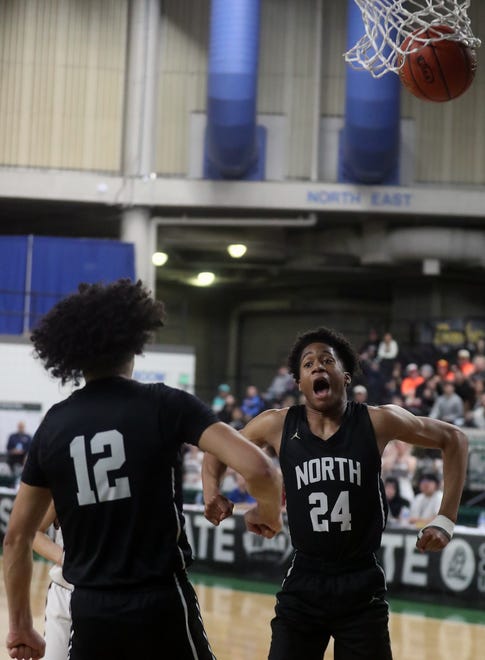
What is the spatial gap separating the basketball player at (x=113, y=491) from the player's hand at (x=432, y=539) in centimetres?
144

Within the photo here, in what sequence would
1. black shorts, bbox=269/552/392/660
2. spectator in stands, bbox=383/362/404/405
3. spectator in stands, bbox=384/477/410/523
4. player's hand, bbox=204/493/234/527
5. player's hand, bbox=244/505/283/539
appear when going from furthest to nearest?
spectator in stands, bbox=383/362/404/405
spectator in stands, bbox=384/477/410/523
black shorts, bbox=269/552/392/660
player's hand, bbox=204/493/234/527
player's hand, bbox=244/505/283/539

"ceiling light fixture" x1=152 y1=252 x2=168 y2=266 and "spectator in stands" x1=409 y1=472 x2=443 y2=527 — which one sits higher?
"ceiling light fixture" x1=152 y1=252 x2=168 y2=266

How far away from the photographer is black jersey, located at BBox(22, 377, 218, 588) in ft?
11.0

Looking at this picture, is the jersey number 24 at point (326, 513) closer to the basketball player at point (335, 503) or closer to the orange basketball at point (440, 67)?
the basketball player at point (335, 503)

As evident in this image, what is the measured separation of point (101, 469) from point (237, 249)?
21.2m

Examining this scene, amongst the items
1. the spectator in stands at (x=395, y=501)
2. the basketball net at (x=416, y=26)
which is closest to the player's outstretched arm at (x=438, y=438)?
the basketball net at (x=416, y=26)

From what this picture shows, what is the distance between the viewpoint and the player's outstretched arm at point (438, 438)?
4781 mm

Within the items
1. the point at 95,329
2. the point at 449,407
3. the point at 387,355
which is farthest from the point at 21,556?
the point at 387,355

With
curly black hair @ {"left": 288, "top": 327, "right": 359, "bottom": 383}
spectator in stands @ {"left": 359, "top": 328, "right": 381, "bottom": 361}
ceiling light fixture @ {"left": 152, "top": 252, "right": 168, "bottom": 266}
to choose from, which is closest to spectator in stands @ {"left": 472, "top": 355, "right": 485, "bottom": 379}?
spectator in stands @ {"left": 359, "top": 328, "right": 381, "bottom": 361}

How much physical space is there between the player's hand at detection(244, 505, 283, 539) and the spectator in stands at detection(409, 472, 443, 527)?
935 cm

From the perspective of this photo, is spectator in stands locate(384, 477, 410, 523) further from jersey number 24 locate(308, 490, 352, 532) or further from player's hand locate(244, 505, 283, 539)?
player's hand locate(244, 505, 283, 539)

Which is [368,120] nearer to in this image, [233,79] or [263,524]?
[233,79]

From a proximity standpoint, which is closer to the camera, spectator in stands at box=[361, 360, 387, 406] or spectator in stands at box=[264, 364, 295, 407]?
spectator in stands at box=[361, 360, 387, 406]

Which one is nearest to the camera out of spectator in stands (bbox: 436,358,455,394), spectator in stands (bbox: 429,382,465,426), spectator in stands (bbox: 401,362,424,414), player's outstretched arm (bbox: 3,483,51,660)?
player's outstretched arm (bbox: 3,483,51,660)
